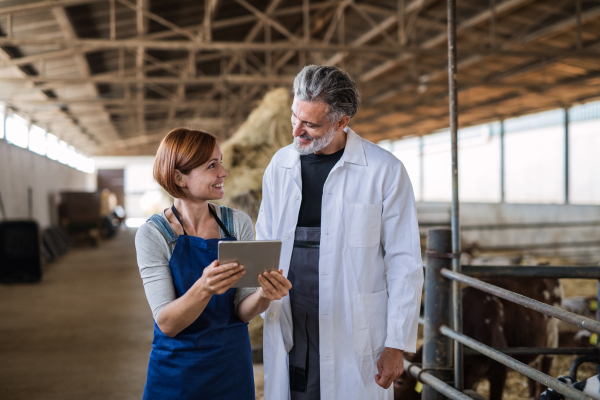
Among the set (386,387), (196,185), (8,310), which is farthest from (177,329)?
(8,310)

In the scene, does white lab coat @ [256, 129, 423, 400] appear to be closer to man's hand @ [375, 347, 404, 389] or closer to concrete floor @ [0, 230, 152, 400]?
man's hand @ [375, 347, 404, 389]

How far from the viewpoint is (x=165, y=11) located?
884cm

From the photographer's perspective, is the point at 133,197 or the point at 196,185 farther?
the point at 133,197

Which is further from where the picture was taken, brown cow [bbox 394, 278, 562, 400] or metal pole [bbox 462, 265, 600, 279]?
brown cow [bbox 394, 278, 562, 400]

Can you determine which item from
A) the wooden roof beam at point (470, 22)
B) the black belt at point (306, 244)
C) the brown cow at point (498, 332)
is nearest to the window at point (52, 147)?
the wooden roof beam at point (470, 22)

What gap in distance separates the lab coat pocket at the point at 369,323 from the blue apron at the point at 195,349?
0.42 metres

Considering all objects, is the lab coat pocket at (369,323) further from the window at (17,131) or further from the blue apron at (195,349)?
the window at (17,131)

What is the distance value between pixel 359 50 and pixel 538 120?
910 cm

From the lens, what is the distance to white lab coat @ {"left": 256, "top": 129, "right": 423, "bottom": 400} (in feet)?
5.38

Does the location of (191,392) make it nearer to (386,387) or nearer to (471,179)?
(386,387)

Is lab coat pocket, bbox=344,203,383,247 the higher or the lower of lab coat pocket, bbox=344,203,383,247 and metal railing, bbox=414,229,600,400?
the higher

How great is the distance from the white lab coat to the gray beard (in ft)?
0.28

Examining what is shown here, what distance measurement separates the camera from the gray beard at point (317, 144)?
1679 millimetres

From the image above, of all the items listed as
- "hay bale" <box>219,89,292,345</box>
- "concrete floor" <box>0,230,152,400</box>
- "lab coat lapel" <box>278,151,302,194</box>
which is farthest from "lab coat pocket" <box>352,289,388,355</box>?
"hay bale" <box>219,89,292,345</box>
